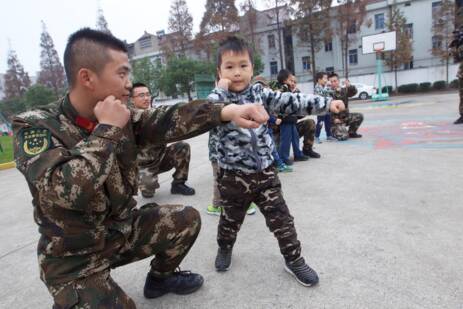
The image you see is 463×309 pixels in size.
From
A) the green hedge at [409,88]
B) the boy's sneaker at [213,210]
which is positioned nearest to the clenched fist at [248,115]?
the boy's sneaker at [213,210]

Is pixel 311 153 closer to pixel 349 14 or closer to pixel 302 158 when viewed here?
pixel 302 158

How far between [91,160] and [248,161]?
100 cm

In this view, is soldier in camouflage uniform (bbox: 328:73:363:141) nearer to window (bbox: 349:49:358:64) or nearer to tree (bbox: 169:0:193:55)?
window (bbox: 349:49:358:64)

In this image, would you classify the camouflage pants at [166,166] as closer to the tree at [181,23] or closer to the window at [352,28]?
the window at [352,28]

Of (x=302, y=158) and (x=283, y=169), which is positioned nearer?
(x=283, y=169)

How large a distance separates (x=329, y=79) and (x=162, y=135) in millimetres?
5585

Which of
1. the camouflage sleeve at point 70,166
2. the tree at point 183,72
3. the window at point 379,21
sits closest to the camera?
the camouflage sleeve at point 70,166

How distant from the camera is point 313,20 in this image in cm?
2697

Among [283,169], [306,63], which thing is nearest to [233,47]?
[283,169]

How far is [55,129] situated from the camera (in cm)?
149

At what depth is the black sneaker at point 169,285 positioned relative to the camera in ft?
6.48

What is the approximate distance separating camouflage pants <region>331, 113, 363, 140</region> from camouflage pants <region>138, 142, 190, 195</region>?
148 inches

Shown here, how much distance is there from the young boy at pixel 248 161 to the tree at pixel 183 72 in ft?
87.3

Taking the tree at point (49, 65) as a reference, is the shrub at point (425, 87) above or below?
below
